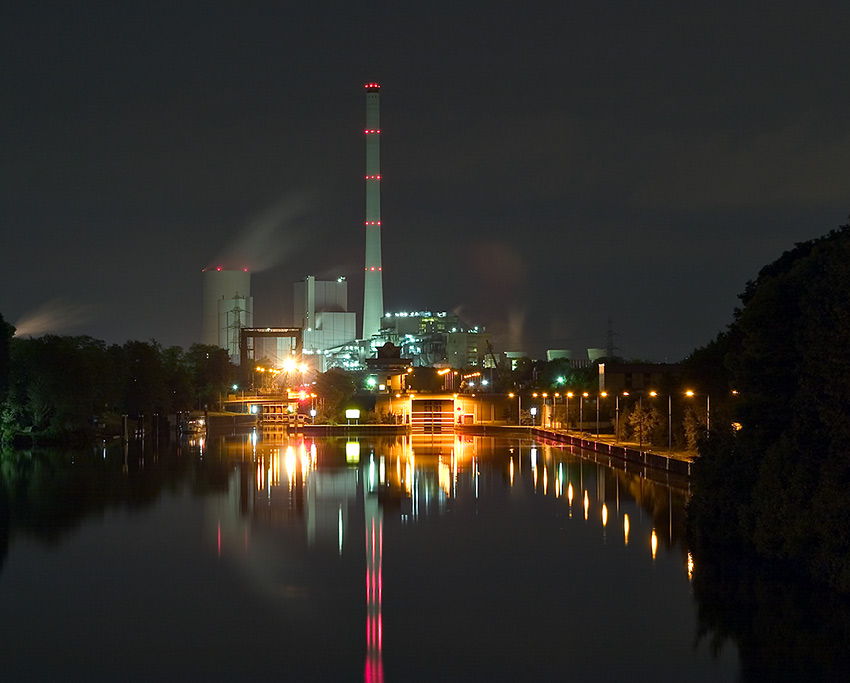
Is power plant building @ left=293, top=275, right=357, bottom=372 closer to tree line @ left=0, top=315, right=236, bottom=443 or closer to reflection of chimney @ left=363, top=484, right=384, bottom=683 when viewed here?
tree line @ left=0, top=315, right=236, bottom=443

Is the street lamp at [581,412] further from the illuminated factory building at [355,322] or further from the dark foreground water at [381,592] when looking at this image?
the illuminated factory building at [355,322]

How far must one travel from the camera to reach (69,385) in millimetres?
48375

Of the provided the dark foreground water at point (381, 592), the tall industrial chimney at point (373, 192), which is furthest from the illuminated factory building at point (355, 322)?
the dark foreground water at point (381, 592)

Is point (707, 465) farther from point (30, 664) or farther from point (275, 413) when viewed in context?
point (275, 413)

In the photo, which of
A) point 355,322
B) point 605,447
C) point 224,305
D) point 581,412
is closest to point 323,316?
point 355,322

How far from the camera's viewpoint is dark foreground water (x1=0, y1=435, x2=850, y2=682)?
11.4 meters

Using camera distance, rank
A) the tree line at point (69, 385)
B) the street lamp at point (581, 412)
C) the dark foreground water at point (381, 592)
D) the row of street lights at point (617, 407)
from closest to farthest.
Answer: the dark foreground water at point (381, 592) < the row of street lights at point (617, 407) < the tree line at point (69, 385) < the street lamp at point (581, 412)

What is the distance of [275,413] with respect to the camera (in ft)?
232

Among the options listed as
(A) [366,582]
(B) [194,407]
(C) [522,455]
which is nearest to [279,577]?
(A) [366,582]

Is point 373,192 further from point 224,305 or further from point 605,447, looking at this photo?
point 605,447

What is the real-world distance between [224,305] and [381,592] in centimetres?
12974

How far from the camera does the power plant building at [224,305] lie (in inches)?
5556

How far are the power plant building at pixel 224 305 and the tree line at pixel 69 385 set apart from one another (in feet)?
258

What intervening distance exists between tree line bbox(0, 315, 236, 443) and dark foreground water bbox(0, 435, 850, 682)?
20.8 m
